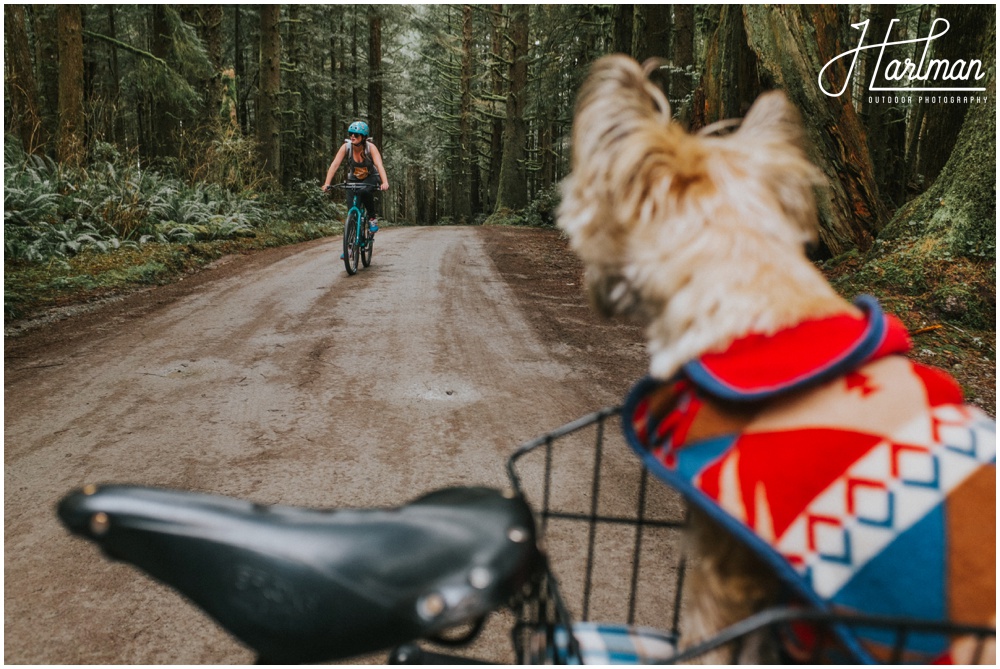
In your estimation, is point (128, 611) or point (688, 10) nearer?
point (128, 611)

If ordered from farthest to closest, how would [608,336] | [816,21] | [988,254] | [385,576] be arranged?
[816,21]
[608,336]
[988,254]
[385,576]

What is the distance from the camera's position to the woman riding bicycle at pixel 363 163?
10250 mm

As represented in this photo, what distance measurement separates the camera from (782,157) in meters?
1.46

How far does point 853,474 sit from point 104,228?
12204 mm

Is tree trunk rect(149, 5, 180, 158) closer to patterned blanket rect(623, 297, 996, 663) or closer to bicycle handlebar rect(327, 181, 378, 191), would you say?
bicycle handlebar rect(327, 181, 378, 191)

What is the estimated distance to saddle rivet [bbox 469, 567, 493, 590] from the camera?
0.96 meters

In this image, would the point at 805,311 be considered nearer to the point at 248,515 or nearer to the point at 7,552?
the point at 248,515

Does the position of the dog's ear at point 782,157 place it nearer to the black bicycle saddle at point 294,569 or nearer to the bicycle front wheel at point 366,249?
the black bicycle saddle at point 294,569

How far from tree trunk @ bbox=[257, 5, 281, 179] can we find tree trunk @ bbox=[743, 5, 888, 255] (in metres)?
15.2

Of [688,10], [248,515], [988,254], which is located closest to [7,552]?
[248,515]

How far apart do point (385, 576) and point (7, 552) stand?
280cm

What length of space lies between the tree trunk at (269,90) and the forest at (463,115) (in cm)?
6

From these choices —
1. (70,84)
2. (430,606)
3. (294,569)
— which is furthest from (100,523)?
(70,84)

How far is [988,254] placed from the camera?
16.9 feet
